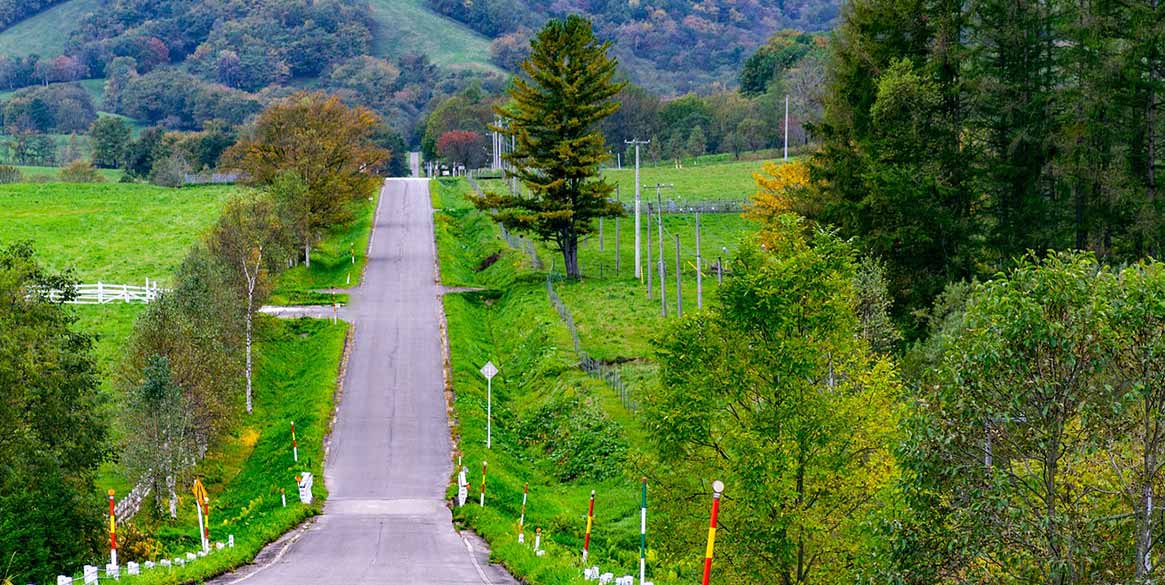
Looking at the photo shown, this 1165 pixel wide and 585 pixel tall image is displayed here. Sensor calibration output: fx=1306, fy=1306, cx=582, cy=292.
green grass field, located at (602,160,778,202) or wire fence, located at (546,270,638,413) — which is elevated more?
green grass field, located at (602,160,778,202)

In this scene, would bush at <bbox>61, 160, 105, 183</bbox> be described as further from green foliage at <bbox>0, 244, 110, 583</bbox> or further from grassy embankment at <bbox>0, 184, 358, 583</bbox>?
green foliage at <bbox>0, 244, 110, 583</bbox>

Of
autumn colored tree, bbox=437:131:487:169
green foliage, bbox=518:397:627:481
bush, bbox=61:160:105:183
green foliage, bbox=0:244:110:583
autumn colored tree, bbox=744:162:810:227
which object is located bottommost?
green foliage, bbox=518:397:627:481

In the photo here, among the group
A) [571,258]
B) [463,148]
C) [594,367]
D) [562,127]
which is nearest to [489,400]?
[594,367]

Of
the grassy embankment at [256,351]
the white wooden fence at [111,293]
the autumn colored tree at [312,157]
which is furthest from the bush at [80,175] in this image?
the white wooden fence at [111,293]

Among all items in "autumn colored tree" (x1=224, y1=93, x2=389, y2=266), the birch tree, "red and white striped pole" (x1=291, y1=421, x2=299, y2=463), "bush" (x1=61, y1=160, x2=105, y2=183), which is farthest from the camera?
"bush" (x1=61, y1=160, x2=105, y2=183)

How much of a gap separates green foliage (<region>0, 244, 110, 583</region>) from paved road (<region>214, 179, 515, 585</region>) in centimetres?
372

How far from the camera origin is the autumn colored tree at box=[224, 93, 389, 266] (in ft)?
231

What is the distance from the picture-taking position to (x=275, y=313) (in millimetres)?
57250

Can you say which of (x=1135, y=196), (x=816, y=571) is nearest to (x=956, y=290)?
(x=1135, y=196)

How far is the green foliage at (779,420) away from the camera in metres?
20.5

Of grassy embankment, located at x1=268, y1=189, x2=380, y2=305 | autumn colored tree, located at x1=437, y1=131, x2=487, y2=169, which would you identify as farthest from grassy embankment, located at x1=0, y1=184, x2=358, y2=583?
autumn colored tree, located at x1=437, y1=131, x2=487, y2=169

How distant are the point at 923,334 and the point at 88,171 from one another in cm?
10398

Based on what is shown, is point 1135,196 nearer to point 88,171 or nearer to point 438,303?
point 438,303

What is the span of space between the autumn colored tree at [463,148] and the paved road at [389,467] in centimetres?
7501
